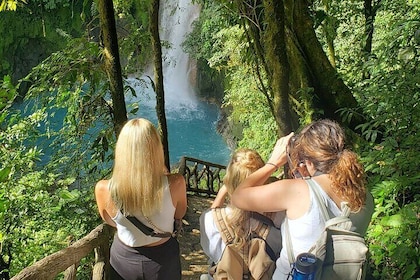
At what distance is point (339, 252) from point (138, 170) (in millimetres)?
966

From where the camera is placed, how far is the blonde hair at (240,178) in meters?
2.14

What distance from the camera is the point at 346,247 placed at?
169 centimetres

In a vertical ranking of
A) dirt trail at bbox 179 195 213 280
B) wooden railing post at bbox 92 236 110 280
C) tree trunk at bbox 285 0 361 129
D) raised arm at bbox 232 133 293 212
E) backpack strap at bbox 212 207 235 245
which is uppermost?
tree trunk at bbox 285 0 361 129

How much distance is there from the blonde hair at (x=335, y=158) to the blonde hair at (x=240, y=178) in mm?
357

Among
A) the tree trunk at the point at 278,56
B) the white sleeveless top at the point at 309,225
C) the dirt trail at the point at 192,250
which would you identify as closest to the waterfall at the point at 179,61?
the dirt trail at the point at 192,250

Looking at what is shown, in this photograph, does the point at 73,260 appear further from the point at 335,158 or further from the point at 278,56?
the point at 278,56

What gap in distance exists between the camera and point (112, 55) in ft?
12.5

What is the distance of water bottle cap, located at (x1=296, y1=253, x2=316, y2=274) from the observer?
1648 millimetres

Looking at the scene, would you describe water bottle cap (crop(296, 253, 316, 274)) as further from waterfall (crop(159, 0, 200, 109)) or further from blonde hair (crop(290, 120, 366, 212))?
waterfall (crop(159, 0, 200, 109))

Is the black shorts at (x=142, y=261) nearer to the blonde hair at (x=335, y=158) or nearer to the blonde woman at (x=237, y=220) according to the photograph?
the blonde woman at (x=237, y=220)

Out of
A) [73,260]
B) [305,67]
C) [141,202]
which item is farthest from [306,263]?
[305,67]

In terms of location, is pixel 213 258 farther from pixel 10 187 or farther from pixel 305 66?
pixel 305 66

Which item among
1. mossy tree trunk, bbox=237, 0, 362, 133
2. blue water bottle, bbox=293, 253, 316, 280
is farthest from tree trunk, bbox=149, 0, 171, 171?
blue water bottle, bbox=293, 253, 316, 280

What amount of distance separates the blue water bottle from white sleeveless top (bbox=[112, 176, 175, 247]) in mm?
777
